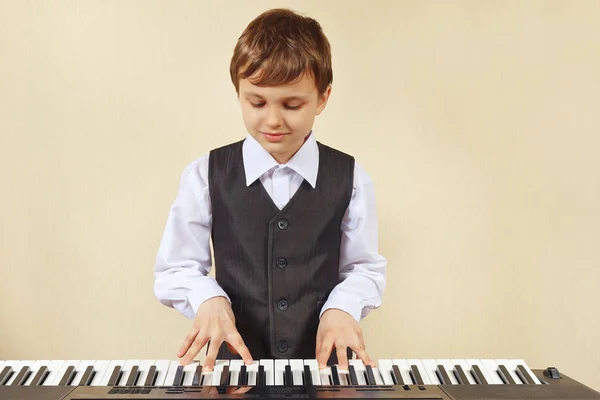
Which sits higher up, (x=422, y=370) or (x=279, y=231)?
(x=279, y=231)

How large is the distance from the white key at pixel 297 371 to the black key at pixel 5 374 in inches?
18.7

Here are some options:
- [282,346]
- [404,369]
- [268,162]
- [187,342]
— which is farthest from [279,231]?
[404,369]

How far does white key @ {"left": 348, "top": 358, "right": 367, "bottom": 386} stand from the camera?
1.11 meters

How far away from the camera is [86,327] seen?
2420 millimetres

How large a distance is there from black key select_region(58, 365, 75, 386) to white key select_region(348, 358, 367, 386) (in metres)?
0.48

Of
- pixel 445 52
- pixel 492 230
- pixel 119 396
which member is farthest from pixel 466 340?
pixel 119 396

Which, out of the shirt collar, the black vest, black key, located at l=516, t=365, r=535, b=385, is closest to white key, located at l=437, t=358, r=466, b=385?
black key, located at l=516, t=365, r=535, b=385

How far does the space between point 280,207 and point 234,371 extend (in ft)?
1.69

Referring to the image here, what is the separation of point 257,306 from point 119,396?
57 cm

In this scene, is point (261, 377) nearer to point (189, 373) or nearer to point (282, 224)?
point (189, 373)

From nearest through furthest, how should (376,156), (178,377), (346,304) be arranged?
1. (178,377)
2. (346,304)
3. (376,156)

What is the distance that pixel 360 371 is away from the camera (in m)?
1.16

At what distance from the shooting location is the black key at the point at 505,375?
1143mm

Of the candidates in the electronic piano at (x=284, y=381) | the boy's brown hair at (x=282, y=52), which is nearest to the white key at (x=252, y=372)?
the electronic piano at (x=284, y=381)
